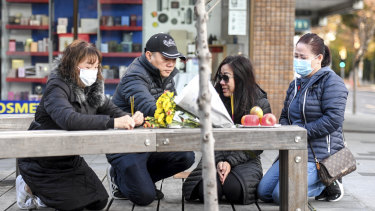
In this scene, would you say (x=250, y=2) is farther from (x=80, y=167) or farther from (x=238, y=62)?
(x=80, y=167)

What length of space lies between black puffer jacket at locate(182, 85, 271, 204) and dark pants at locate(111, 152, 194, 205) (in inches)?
7.4

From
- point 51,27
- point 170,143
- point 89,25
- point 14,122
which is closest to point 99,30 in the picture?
point 89,25

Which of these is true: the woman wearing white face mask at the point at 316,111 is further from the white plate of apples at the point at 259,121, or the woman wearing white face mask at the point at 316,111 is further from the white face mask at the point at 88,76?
the white face mask at the point at 88,76

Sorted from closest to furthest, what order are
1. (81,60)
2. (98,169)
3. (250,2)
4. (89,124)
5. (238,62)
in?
(89,124) → (81,60) → (238,62) → (98,169) → (250,2)

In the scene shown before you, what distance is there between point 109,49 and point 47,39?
108 centimetres

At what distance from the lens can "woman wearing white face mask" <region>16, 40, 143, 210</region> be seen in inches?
191

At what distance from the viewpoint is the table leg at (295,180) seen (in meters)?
4.66

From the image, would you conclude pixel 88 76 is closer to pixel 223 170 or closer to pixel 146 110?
pixel 146 110

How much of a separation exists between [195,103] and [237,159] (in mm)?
1216

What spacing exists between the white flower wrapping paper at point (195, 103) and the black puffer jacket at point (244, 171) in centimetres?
93

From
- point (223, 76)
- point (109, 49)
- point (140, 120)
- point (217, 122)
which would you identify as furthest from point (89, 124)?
point (109, 49)

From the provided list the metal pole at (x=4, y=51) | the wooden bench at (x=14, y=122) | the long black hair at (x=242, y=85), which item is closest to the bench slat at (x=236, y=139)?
the long black hair at (x=242, y=85)

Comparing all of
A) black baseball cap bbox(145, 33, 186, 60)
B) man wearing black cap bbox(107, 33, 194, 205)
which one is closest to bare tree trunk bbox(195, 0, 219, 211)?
man wearing black cap bbox(107, 33, 194, 205)

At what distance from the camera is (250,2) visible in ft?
35.2
